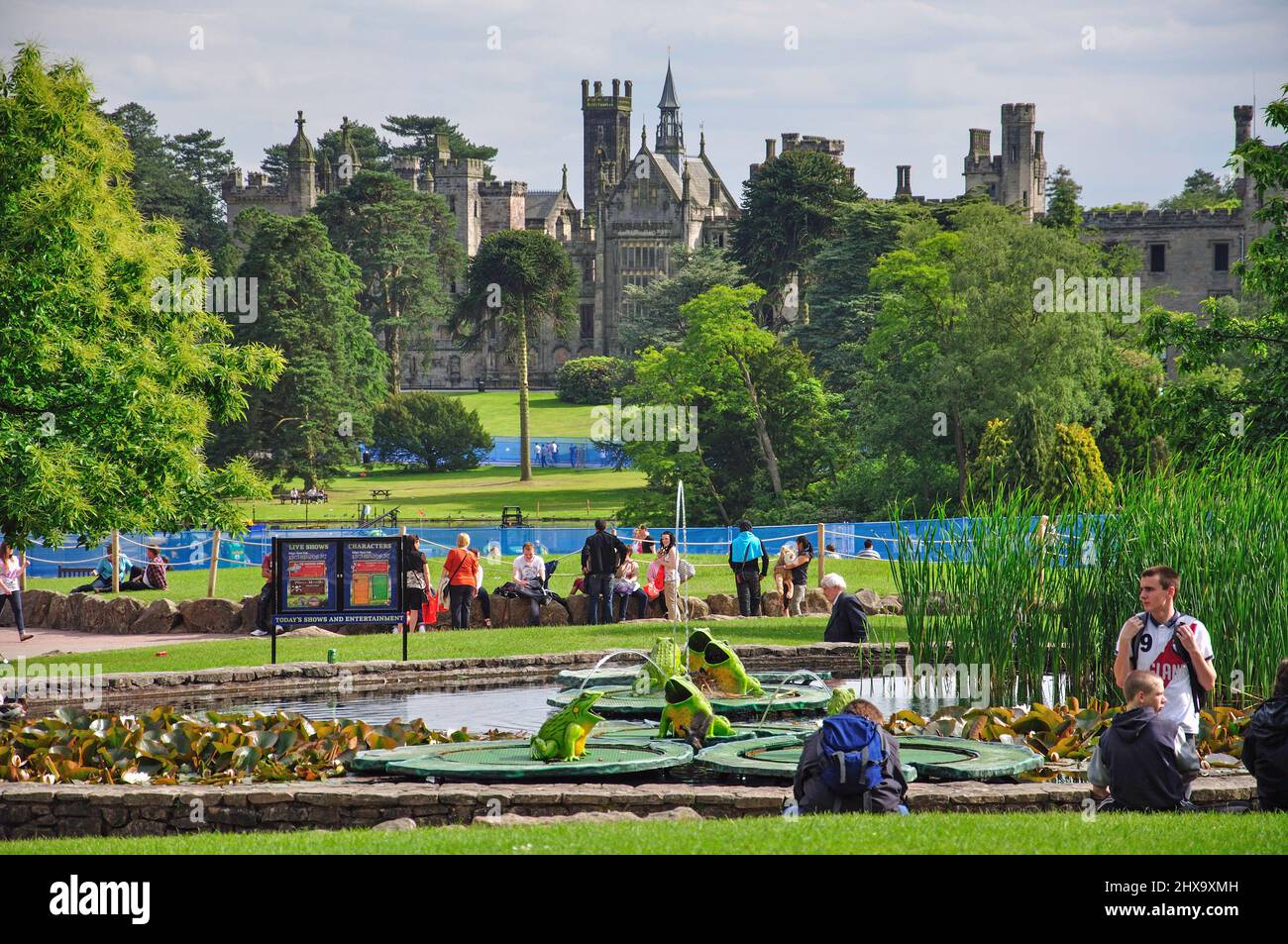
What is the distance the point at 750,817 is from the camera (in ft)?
34.1

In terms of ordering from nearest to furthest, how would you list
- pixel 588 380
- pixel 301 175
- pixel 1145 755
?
pixel 1145 755 → pixel 588 380 → pixel 301 175

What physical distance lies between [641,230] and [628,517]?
6591 cm

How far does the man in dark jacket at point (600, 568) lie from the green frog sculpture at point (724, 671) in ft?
23.2

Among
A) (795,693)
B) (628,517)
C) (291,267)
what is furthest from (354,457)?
(795,693)

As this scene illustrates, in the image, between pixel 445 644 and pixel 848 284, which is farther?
pixel 848 284

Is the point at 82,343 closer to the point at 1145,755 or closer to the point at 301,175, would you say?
the point at 1145,755

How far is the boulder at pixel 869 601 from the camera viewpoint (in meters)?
23.0

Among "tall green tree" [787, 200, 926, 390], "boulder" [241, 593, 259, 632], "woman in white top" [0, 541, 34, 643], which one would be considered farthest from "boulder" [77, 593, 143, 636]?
"tall green tree" [787, 200, 926, 390]

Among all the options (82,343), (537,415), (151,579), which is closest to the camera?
(82,343)

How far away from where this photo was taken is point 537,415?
97.8 meters

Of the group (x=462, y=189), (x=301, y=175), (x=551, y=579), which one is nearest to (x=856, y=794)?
(x=551, y=579)

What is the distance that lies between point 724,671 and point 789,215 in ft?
237

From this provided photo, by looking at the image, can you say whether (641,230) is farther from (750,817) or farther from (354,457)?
(750,817)

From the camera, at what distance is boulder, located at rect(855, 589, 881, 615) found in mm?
23031
